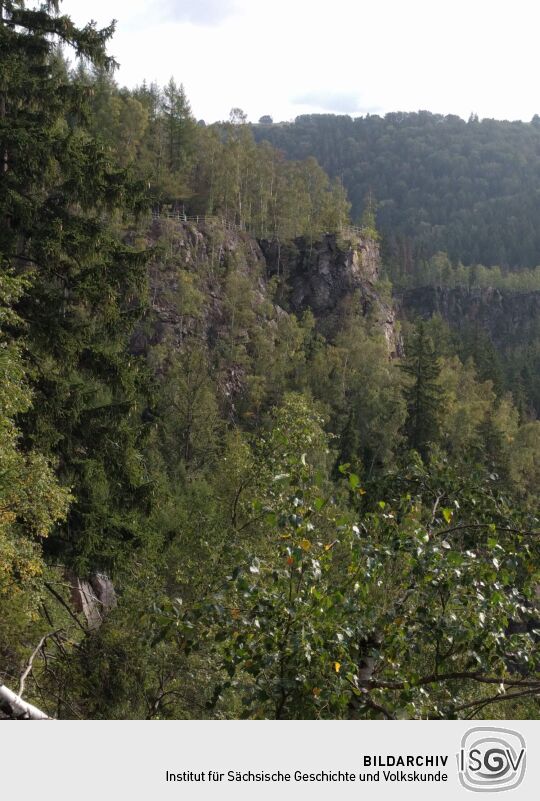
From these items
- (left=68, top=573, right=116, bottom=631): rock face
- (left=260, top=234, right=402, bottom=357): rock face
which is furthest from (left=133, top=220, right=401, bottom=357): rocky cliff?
(left=68, top=573, right=116, bottom=631): rock face

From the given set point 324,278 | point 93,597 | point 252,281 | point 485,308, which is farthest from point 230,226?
point 485,308

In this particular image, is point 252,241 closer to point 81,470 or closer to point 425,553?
point 81,470

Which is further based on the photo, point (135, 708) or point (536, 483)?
point (536, 483)

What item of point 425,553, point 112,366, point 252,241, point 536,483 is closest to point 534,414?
point 536,483

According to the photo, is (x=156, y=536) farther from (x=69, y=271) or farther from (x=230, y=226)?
(x=230, y=226)

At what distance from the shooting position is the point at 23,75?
39.5 ft

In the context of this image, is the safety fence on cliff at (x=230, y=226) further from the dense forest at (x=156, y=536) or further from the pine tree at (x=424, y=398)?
the dense forest at (x=156, y=536)

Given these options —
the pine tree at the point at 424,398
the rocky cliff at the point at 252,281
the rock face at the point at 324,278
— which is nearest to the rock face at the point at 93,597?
the pine tree at the point at 424,398

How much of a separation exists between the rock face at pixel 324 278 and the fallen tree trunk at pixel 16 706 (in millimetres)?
67310

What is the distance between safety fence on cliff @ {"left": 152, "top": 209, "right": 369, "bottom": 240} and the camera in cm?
6316

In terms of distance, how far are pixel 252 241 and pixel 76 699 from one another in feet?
210

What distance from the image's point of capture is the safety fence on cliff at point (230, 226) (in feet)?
207
